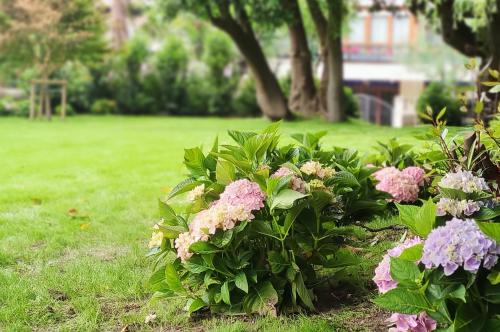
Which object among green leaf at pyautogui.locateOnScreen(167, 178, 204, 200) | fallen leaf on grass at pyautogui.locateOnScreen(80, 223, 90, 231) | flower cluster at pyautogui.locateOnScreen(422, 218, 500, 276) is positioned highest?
green leaf at pyautogui.locateOnScreen(167, 178, 204, 200)

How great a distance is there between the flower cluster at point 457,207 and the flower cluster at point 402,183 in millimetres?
1959

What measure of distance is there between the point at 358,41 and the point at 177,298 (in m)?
49.7

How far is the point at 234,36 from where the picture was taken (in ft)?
48.9

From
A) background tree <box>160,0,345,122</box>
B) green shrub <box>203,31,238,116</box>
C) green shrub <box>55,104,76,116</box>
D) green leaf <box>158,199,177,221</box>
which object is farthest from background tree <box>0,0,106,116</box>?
green leaf <box>158,199,177,221</box>

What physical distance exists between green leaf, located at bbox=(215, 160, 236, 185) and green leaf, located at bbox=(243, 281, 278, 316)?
483 millimetres

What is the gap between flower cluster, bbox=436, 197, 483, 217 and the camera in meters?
2.10

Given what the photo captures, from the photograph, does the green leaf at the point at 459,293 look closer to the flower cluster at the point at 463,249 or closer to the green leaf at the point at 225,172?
the flower cluster at the point at 463,249

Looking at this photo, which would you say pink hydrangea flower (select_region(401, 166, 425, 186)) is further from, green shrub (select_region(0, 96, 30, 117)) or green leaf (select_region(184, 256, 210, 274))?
green shrub (select_region(0, 96, 30, 117))

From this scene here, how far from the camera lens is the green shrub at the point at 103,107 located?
73.7 ft

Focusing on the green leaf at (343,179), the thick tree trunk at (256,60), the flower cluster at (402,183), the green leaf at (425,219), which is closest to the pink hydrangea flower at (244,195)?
the green leaf at (343,179)

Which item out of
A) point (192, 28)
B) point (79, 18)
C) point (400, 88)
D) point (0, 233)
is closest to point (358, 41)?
point (400, 88)

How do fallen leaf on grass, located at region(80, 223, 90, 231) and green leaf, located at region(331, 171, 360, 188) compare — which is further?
fallen leaf on grass, located at region(80, 223, 90, 231)

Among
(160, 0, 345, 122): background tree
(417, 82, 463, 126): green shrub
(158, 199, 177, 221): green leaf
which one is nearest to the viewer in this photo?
(158, 199, 177, 221): green leaf

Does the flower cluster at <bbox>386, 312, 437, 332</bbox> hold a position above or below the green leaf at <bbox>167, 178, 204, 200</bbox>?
below
